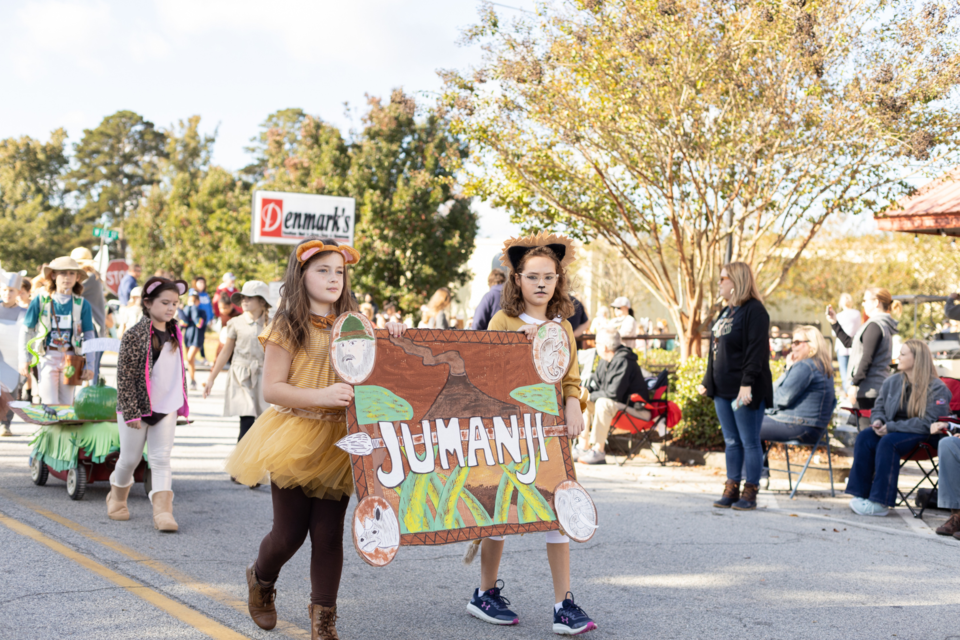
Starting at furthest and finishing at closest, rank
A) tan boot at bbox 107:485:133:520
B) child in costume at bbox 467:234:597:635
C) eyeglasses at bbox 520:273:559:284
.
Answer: tan boot at bbox 107:485:133:520
eyeglasses at bbox 520:273:559:284
child in costume at bbox 467:234:597:635

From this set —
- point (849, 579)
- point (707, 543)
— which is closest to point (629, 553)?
point (707, 543)

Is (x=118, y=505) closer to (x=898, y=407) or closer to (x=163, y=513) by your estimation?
(x=163, y=513)

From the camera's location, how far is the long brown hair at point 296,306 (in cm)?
375

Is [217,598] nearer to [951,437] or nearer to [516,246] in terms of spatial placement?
[516,246]

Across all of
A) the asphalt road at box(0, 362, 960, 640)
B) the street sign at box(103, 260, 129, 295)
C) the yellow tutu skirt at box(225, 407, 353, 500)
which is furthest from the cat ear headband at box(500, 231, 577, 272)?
the street sign at box(103, 260, 129, 295)

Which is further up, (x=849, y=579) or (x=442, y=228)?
(x=442, y=228)

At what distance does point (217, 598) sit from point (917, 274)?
3677 centimetres

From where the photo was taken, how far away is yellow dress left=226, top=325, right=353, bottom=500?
11.9 feet

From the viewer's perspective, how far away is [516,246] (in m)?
4.45

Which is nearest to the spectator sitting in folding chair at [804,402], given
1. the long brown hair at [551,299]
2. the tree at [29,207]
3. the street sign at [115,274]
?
the long brown hair at [551,299]

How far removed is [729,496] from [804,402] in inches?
54.3

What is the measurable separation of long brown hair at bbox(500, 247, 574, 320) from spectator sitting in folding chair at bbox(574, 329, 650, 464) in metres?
5.44

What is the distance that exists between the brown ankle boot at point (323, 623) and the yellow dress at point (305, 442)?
0.47 meters

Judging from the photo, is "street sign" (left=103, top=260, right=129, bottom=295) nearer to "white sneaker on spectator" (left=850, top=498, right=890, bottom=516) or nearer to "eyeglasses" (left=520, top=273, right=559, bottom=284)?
"white sneaker on spectator" (left=850, top=498, right=890, bottom=516)
